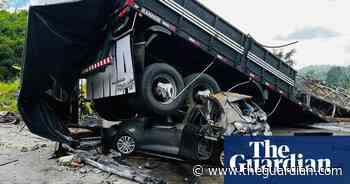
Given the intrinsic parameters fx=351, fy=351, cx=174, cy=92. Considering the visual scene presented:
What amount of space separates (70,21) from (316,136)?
14.1ft

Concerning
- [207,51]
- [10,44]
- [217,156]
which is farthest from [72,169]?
[10,44]

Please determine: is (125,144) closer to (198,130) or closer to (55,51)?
(198,130)

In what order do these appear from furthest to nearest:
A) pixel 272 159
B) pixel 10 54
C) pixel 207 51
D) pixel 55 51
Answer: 1. pixel 10 54
2. pixel 207 51
3. pixel 55 51
4. pixel 272 159

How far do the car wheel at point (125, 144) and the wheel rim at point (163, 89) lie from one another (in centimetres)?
88

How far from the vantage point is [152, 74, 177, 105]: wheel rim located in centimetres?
645

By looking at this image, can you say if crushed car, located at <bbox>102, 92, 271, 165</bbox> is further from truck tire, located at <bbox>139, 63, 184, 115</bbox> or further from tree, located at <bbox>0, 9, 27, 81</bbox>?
tree, located at <bbox>0, 9, 27, 81</bbox>

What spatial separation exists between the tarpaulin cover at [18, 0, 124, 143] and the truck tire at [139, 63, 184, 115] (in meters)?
1.15

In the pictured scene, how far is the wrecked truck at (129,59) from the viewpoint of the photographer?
582 centimetres

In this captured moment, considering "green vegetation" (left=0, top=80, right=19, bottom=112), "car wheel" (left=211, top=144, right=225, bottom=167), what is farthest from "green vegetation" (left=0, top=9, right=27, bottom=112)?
"car wheel" (left=211, top=144, right=225, bottom=167)

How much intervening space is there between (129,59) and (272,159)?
3.22 m

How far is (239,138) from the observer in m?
3.56

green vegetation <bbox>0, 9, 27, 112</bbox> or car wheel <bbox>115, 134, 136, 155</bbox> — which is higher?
green vegetation <bbox>0, 9, 27, 112</bbox>

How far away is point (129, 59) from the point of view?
19.3 ft

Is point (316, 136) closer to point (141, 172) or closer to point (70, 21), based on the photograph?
point (141, 172)
